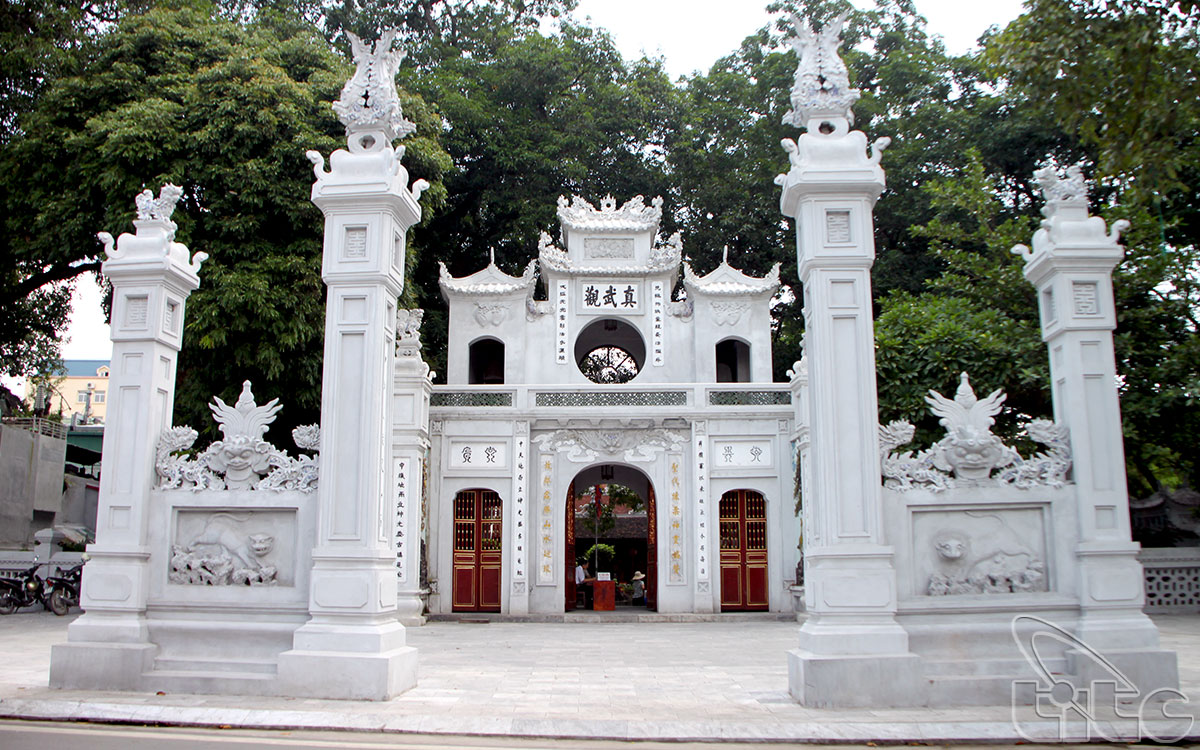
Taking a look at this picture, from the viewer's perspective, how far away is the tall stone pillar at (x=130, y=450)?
260 inches

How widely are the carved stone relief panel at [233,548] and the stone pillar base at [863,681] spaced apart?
3.60 m

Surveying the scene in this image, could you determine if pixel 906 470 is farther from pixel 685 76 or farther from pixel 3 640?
pixel 685 76

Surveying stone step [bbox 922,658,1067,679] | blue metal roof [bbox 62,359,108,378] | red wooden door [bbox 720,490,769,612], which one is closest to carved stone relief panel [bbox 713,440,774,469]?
red wooden door [bbox 720,490,769,612]

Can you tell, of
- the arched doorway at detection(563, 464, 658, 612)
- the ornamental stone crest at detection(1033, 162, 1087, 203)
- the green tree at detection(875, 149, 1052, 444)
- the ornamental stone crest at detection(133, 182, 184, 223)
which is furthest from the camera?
the arched doorway at detection(563, 464, 658, 612)

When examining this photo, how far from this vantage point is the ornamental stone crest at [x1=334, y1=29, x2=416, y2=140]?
7180mm

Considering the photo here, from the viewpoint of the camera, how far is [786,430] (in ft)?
50.4

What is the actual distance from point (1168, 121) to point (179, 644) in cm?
755

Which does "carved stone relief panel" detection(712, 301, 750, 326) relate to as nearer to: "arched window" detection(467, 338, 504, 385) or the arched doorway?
the arched doorway

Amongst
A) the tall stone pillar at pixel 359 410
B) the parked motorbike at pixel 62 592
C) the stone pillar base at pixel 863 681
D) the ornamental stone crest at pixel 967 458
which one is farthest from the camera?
the parked motorbike at pixel 62 592

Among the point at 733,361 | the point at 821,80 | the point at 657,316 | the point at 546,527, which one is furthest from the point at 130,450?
the point at 733,361

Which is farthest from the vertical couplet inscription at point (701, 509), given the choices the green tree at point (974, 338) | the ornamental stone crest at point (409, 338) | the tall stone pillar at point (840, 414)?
the tall stone pillar at point (840, 414)

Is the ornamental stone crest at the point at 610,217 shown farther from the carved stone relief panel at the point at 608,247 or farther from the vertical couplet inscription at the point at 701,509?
the vertical couplet inscription at the point at 701,509

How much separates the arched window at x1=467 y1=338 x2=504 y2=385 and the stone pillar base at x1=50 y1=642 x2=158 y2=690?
33.5 feet

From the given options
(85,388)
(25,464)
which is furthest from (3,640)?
(85,388)
